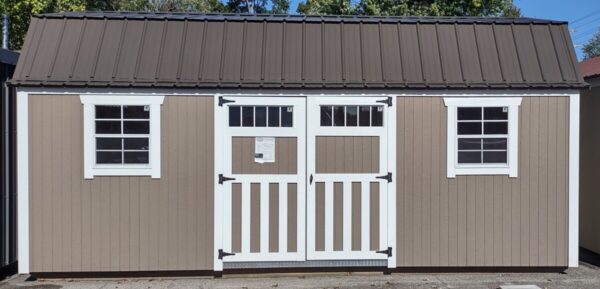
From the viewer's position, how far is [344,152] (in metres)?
6.17

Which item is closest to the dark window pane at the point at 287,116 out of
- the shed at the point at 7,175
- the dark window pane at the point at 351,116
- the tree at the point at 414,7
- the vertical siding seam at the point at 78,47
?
the dark window pane at the point at 351,116

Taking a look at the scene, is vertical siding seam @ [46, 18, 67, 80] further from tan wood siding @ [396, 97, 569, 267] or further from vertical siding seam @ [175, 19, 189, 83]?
tan wood siding @ [396, 97, 569, 267]

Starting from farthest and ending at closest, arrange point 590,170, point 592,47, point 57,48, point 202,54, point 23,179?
point 592,47
point 590,170
point 202,54
point 57,48
point 23,179

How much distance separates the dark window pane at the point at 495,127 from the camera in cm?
622

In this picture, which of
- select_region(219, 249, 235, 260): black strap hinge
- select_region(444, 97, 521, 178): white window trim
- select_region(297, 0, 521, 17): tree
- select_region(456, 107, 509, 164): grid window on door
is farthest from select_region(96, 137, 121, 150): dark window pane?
select_region(297, 0, 521, 17): tree

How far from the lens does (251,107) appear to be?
614 cm

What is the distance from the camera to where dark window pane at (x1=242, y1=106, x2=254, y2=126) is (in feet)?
20.1

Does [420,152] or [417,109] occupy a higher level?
[417,109]

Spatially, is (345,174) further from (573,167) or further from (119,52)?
(119,52)

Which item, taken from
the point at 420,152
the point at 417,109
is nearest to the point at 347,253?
the point at 420,152

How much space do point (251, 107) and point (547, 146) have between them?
3360 millimetres

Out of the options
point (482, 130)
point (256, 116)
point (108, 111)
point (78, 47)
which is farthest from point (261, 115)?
point (482, 130)

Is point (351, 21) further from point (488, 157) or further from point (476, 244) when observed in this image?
point (476, 244)

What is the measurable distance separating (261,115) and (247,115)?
15 cm
